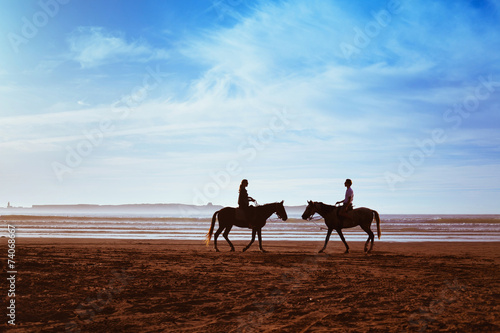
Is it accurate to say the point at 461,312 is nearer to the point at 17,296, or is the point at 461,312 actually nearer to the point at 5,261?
the point at 17,296

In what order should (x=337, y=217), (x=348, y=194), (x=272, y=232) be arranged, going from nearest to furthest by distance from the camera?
1. (x=348, y=194)
2. (x=337, y=217)
3. (x=272, y=232)

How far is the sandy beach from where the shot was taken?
5926mm

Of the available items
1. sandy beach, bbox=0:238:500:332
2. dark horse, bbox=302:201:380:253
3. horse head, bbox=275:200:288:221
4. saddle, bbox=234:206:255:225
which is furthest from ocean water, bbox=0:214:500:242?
sandy beach, bbox=0:238:500:332

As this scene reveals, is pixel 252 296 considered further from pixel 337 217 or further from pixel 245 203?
pixel 337 217

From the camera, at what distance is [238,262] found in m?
12.7

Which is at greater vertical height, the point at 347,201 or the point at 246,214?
the point at 347,201

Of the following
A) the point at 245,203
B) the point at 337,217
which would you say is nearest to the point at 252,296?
the point at 245,203

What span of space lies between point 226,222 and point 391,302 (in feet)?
33.3

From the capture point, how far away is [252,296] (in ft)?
25.3

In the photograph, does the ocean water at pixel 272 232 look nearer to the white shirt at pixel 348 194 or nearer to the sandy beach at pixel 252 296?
the white shirt at pixel 348 194

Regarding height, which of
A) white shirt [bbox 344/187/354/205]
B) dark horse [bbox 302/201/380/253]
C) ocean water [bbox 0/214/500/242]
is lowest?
ocean water [bbox 0/214/500/242]

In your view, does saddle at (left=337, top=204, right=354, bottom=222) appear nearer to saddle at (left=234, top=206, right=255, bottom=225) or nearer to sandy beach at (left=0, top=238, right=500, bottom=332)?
saddle at (left=234, top=206, right=255, bottom=225)

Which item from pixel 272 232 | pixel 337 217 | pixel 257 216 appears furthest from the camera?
pixel 272 232

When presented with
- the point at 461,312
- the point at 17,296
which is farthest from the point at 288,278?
the point at 17,296
